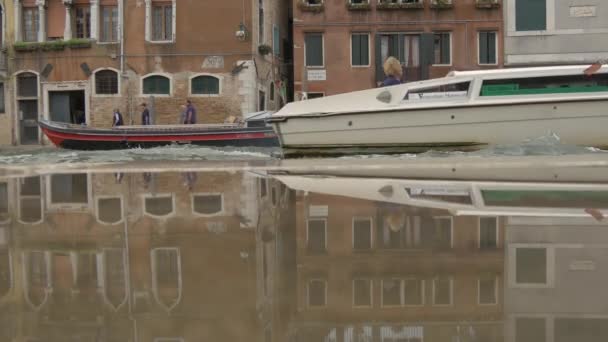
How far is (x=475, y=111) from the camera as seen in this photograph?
10945 mm

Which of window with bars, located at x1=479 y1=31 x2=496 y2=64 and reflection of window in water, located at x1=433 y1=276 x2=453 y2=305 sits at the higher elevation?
window with bars, located at x1=479 y1=31 x2=496 y2=64

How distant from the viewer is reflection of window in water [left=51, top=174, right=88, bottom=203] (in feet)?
18.6

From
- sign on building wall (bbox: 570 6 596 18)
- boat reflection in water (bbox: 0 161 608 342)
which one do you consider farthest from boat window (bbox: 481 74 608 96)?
sign on building wall (bbox: 570 6 596 18)

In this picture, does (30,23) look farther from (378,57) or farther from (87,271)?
(87,271)

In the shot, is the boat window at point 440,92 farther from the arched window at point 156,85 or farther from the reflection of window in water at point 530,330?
the arched window at point 156,85

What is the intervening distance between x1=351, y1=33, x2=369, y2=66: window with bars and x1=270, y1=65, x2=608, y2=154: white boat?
632 inches

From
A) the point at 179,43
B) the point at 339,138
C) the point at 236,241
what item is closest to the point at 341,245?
the point at 236,241

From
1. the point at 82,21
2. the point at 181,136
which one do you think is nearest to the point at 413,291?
the point at 181,136

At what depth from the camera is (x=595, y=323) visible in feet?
7.23

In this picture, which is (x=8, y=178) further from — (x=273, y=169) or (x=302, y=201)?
(x=302, y=201)

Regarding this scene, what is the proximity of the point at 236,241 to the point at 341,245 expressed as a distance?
0.55 metres

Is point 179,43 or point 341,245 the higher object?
point 179,43

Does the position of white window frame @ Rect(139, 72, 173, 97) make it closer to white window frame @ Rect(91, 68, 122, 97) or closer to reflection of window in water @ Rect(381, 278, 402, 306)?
white window frame @ Rect(91, 68, 122, 97)

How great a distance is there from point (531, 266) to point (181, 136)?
1635cm
